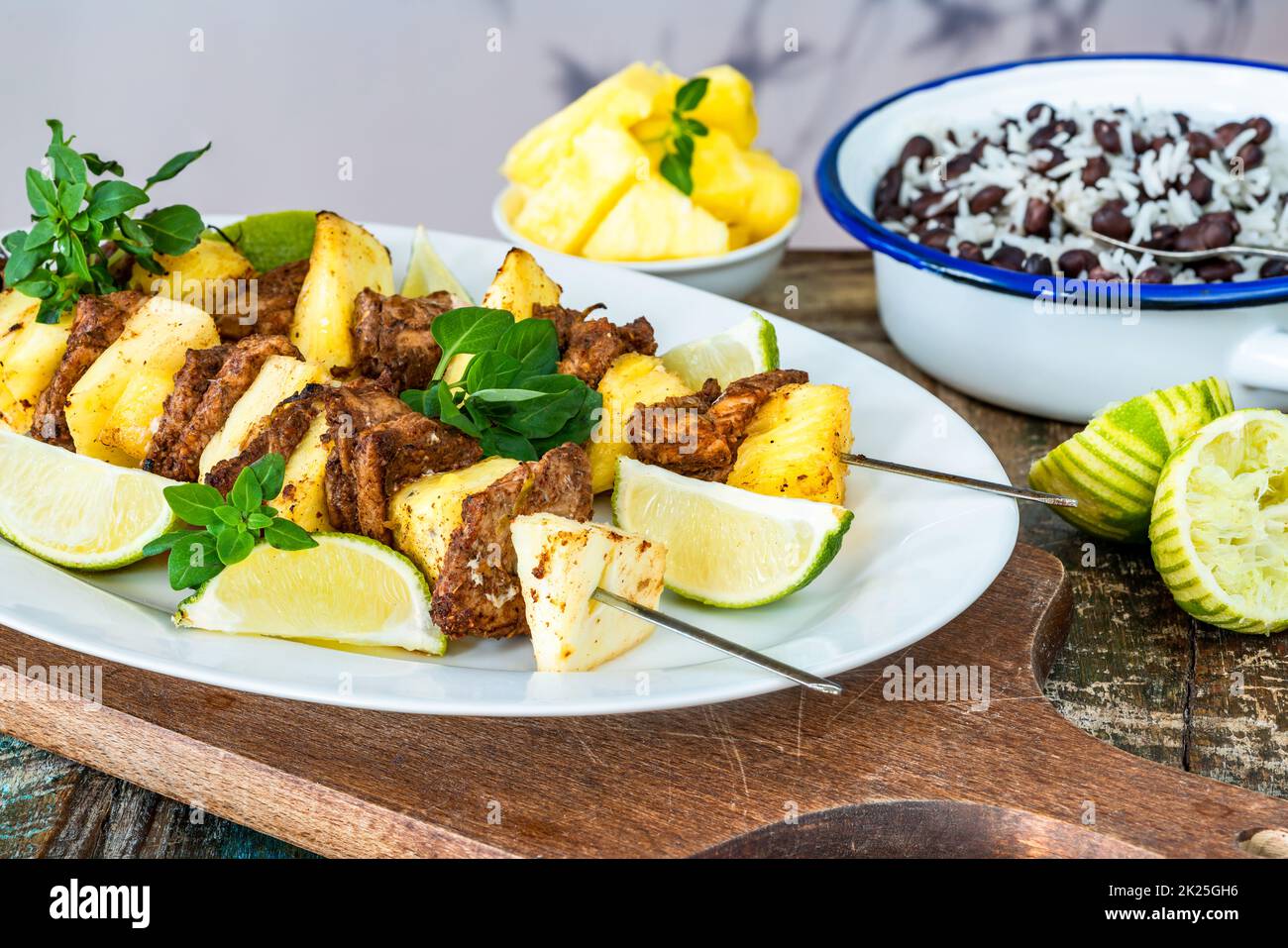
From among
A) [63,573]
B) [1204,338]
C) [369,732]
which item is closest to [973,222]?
[1204,338]

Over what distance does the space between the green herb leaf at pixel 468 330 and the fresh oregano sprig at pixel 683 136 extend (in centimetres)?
113

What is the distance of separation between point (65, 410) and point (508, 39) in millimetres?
4135

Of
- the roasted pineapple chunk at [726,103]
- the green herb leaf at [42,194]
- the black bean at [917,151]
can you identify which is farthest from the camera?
the roasted pineapple chunk at [726,103]

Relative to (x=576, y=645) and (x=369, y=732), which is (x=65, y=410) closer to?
(x=369, y=732)

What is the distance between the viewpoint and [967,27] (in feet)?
20.0

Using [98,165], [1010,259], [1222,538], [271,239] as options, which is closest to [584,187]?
[271,239]

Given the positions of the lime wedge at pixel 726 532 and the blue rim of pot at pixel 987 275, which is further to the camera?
the blue rim of pot at pixel 987 275

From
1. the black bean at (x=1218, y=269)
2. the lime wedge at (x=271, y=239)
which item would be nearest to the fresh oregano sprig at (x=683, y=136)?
the lime wedge at (x=271, y=239)

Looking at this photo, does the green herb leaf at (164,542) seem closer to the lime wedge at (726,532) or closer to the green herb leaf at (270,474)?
the green herb leaf at (270,474)

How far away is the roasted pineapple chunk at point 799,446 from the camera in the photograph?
7.45ft

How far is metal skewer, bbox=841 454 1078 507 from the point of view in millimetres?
2184

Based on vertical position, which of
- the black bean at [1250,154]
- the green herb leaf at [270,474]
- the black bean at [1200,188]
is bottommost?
Result: the green herb leaf at [270,474]

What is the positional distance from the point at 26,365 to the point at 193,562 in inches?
30.5

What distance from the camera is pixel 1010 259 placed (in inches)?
121
